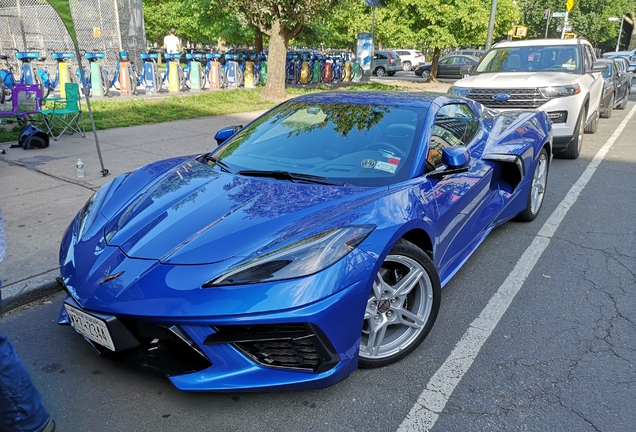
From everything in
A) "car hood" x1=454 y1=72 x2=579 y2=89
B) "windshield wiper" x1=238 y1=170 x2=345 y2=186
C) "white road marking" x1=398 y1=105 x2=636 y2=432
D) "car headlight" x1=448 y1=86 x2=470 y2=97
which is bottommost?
"white road marking" x1=398 y1=105 x2=636 y2=432

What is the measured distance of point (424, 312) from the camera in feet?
9.66

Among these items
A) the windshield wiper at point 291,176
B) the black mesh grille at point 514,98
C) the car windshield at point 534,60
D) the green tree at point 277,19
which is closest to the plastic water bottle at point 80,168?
the windshield wiper at point 291,176

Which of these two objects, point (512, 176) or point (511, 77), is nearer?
point (512, 176)

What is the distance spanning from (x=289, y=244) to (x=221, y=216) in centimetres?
52

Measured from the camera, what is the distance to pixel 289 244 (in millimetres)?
2434

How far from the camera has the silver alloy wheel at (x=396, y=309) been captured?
2.68 m

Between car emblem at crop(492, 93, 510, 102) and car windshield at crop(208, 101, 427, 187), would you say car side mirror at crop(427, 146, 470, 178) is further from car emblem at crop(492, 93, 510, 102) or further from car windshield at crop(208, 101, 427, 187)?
car emblem at crop(492, 93, 510, 102)

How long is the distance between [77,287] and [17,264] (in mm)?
1928

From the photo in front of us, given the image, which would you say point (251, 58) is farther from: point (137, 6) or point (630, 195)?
point (630, 195)

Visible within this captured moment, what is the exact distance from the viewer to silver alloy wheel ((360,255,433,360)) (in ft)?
8.80

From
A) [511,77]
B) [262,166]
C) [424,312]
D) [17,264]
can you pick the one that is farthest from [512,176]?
[511,77]

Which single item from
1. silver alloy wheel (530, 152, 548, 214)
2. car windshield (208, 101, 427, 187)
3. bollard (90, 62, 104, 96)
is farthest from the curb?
bollard (90, 62, 104, 96)

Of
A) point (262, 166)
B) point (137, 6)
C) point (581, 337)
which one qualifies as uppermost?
point (137, 6)

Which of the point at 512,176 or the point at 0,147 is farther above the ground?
the point at 512,176
